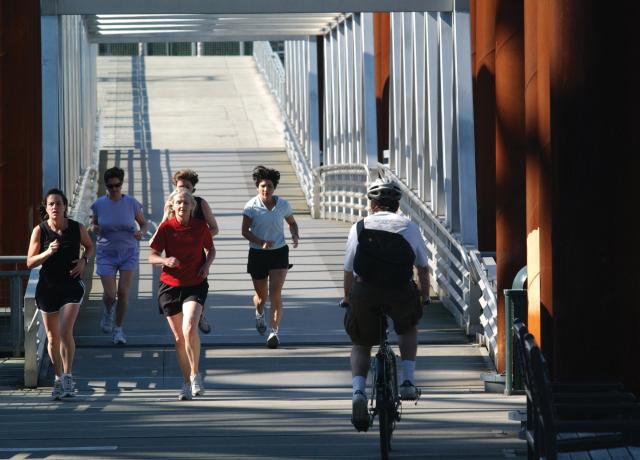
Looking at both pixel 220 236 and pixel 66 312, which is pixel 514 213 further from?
pixel 220 236

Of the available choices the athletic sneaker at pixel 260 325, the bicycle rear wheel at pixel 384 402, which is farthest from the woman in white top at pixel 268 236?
the bicycle rear wheel at pixel 384 402

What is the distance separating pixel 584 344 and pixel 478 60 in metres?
6.23

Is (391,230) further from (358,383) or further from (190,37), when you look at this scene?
(190,37)

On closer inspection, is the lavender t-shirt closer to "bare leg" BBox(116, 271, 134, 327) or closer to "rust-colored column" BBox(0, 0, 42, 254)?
"bare leg" BBox(116, 271, 134, 327)

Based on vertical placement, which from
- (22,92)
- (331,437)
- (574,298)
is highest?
(22,92)

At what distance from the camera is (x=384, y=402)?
828 cm

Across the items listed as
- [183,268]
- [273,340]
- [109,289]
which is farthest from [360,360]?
[109,289]

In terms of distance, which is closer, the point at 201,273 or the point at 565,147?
the point at 565,147

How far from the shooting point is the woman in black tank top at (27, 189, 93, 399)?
1130 centimetres

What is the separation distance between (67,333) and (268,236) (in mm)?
2622

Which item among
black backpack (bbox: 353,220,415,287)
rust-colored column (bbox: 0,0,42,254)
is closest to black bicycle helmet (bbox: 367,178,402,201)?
black backpack (bbox: 353,220,415,287)

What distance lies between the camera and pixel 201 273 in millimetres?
10922

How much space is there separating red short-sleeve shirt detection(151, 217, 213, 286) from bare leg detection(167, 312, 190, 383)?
252 millimetres


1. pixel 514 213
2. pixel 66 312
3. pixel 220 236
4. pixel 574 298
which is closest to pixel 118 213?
pixel 66 312
